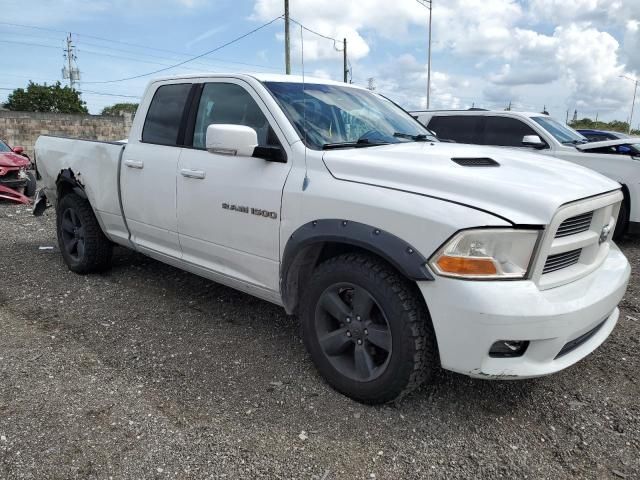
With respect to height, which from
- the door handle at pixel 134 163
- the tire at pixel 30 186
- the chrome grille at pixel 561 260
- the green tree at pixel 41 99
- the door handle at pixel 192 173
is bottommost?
the tire at pixel 30 186

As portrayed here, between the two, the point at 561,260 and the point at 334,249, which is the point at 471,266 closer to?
the point at 561,260

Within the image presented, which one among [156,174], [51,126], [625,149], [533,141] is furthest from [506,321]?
[51,126]

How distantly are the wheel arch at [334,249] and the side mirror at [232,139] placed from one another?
1.94 feet

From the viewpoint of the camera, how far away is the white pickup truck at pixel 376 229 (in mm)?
2377

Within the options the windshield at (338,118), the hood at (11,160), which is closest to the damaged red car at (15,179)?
the hood at (11,160)

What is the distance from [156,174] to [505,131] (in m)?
5.75

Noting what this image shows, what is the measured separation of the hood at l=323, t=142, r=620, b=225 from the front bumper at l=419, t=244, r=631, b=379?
349mm

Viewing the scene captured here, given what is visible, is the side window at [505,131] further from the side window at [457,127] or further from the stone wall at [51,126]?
the stone wall at [51,126]

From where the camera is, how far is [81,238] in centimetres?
506

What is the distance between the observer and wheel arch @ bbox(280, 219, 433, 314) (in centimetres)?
247

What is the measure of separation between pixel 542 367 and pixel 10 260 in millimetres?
5643

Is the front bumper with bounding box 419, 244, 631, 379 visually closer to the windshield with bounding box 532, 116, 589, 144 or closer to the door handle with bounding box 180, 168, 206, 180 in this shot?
the door handle with bounding box 180, 168, 206, 180

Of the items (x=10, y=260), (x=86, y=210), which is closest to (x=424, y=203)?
(x=86, y=210)

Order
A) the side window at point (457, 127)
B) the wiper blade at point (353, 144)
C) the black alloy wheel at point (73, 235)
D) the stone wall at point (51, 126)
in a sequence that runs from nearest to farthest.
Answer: the wiper blade at point (353, 144)
the black alloy wheel at point (73, 235)
the side window at point (457, 127)
the stone wall at point (51, 126)
